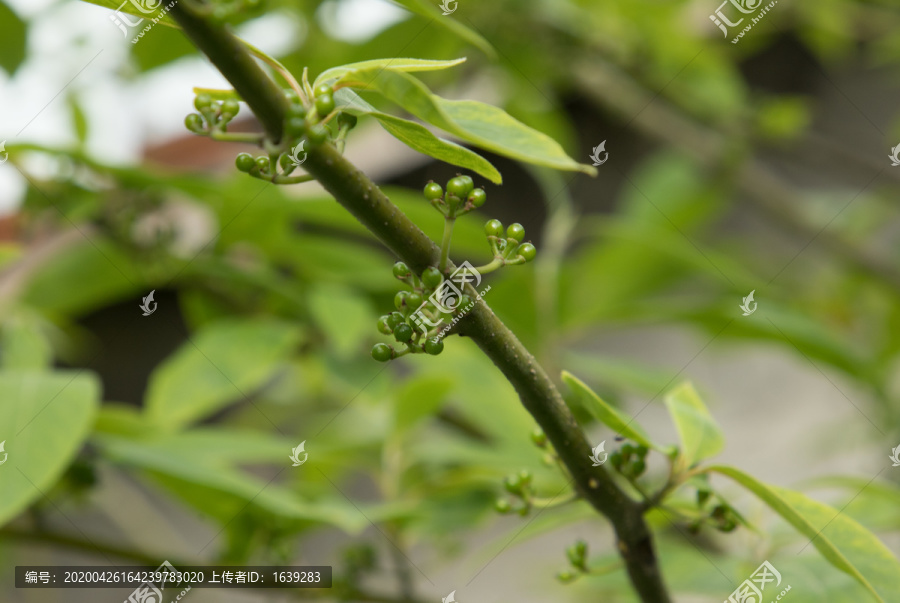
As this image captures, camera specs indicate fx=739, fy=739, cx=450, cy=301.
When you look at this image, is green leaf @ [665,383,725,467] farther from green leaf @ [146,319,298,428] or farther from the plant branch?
green leaf @ [146,319,298,428]

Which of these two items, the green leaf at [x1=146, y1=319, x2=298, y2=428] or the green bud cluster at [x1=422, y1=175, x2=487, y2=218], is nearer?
the green bud cluster at [x1=422, y1=175, x2=487, y2=218]

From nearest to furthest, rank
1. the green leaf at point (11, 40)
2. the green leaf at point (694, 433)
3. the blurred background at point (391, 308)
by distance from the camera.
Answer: the green leaf at point (694, 433), the blurred background at point (391, 308), the green leaf at point (11, 40)

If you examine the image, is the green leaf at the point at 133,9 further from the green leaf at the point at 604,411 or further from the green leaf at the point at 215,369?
the green leaf at the point at 215,369

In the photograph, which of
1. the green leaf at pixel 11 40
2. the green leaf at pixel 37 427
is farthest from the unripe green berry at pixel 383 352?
the green leaf at pixel 11 40

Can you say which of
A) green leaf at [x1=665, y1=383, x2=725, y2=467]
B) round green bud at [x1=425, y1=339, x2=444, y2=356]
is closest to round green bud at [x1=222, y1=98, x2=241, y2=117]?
round green bud at [x1=425, y1=339, x2=444, y2=356]

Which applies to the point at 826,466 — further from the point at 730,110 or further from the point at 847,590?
the point at 847,590

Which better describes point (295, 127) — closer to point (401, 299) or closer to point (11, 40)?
point (401, 299)

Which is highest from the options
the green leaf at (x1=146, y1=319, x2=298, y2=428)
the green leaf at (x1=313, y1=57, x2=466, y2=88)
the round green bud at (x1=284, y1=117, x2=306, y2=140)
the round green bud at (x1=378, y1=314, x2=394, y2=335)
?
the green leaf at (x1=313, y1=57, x2=466, y2=88)

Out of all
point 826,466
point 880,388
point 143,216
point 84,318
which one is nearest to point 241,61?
point 143,216
